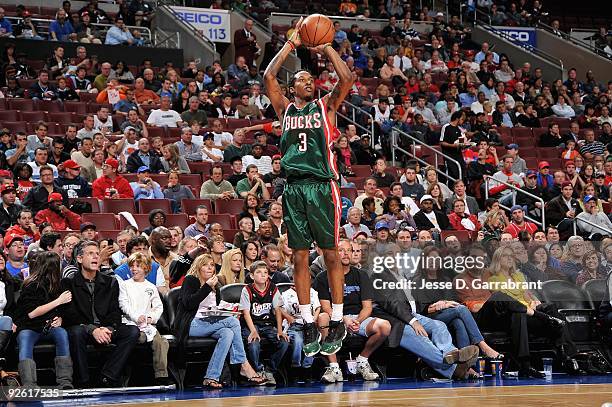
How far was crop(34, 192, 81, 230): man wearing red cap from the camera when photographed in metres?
11.9

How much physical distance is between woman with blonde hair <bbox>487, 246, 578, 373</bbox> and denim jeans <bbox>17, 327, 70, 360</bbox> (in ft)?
15.7

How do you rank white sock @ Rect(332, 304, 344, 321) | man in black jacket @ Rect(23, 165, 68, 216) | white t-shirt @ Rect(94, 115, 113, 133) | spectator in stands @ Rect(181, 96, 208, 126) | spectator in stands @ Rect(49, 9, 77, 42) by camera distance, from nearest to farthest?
1. white sock @ Rect(332, 304, 344, 321)
2. man in black jacket @ Rect(23, 165, 68, 216)
3. white t-shirt @ Rect(94, 115, 113, 133)
4. spectator in stands @ Rect(181, 96, 208, 126)
5. spectator in stands @ Rect(49, 9, 77, 42)

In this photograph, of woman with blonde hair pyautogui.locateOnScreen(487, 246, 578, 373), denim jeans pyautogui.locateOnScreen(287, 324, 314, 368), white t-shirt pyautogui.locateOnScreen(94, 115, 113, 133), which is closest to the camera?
denim jeans pyautogui.locateOnScreen(287, 324, 314, 368)

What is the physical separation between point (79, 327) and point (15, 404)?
1.09 m

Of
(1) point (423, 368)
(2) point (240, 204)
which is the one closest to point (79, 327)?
(1) point (423, 368)

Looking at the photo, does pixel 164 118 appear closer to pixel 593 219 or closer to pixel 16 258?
pixel 16 258

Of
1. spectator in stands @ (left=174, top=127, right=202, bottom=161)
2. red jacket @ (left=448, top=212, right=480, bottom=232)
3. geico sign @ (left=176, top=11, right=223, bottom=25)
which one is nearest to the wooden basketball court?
red jacket @ (left=448, top=212, right=480, bottom=232)

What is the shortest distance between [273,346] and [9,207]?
12.4 feet

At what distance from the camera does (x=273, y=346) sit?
10.3m

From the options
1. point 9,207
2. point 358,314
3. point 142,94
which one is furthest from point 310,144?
point 142,94

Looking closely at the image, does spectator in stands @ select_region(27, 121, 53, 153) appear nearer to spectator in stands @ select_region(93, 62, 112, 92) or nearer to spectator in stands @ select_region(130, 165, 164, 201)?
spectator in stands @ select_region(130, 165, 164, 201)

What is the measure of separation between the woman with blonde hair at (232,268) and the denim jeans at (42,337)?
181 centimetres

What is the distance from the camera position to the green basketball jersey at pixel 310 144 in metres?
7.49

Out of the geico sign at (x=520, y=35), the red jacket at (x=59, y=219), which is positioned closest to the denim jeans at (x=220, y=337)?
the red jacket at (x=59, y=219)
